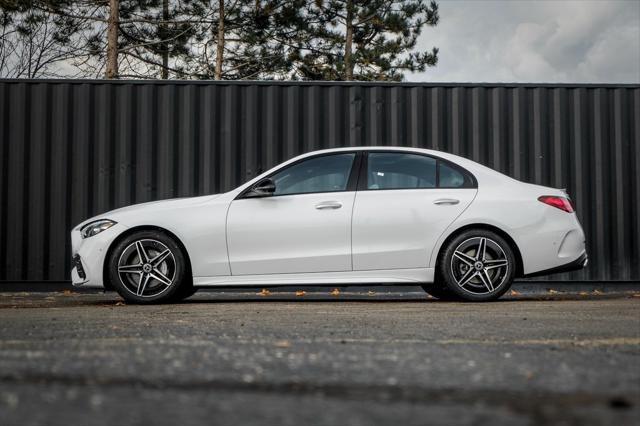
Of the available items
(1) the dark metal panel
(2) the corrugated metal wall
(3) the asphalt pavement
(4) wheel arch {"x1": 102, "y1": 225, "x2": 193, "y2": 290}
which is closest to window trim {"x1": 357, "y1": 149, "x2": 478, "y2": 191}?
(4) wheel arch {"x1": 102, "y1": 225, "x2": 193, "y2": 290}

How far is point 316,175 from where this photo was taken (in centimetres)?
853

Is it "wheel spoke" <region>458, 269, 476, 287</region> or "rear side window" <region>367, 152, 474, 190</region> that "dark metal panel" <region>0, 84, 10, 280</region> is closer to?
"rear side window" <region>367, 152, 474, 190</region>

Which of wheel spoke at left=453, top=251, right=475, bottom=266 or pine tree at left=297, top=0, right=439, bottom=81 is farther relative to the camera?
pine tree at left=297, top=0, right=439, bottom=81

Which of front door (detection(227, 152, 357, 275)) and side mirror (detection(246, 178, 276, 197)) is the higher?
side mirror (detection(246, 178, 276, 197))

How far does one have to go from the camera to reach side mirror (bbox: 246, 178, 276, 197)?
8.30 metres

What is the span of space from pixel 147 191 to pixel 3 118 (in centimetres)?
205

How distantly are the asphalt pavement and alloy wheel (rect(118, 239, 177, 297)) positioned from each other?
4.84 feet

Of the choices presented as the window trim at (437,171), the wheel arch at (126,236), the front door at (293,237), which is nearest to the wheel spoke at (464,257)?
the window trim at (437,171)

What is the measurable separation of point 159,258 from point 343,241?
64.8 inches

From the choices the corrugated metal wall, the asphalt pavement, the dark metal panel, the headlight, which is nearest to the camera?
the asphalt pavement

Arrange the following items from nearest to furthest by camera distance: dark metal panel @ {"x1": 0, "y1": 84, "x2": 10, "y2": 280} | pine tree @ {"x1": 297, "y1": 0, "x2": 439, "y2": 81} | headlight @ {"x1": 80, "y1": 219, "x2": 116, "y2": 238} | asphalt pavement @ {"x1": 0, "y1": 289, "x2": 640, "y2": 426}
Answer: asphalt pavement @ {"x1": 0, "y1": 289, "x2": 640, "y2": 426} → headlight @ {"x1": 80, "y1": 219, "x2": 116, "y2": 238} → dark metal panel @ {"x1": 0, "y1": 84, "x2": 10, "y2": 280} → pine tree @ {"x1": 297, "y1": 0, "x2": 439, "y2": 81}

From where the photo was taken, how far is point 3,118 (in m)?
11.5

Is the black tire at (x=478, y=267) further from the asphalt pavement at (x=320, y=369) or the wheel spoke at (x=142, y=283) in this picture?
the wheel spoke at (x=142, y=283)

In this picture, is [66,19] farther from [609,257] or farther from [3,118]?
[609,257]
